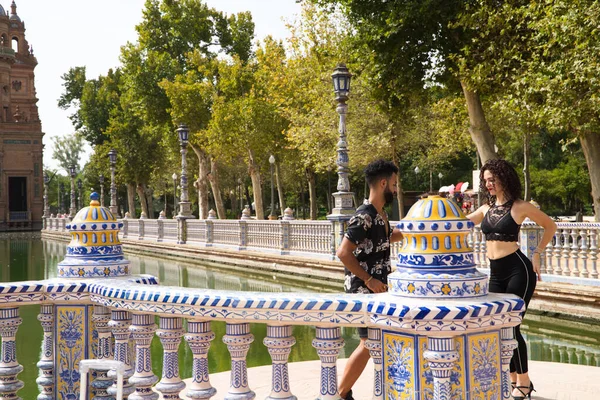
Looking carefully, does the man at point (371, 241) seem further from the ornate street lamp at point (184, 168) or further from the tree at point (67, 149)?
the tree at point (67, 149)

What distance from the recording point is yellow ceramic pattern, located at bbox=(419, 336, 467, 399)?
2701mm

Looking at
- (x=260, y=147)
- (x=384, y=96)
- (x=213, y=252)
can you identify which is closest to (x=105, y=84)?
(x=260, y=147)

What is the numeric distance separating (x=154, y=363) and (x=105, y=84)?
50.1m

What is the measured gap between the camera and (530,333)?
10070mm

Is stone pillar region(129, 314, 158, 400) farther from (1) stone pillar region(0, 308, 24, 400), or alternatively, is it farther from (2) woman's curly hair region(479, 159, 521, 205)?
(2) woman's curly hair region(479, 159, 521, 205)

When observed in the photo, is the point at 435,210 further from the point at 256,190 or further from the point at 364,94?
the point at 256,190

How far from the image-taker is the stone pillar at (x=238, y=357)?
3168 millimetres

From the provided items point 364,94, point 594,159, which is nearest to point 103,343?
point 594,159

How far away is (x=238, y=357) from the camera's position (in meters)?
3.19

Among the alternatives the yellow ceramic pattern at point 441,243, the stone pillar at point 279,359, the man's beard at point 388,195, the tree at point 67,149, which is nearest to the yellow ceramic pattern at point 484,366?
the yellow ceramic pattern at point 441,243

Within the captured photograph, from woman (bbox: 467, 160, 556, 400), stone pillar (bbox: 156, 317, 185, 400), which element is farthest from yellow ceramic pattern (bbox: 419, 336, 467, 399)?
woman (bbox: 467, 160, 556, 400)

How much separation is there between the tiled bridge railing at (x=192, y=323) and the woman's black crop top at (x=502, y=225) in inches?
88.8

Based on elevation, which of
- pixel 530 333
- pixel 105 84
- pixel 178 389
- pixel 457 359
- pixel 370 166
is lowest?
pixel 530 333

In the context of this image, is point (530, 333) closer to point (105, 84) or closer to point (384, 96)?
point (384, 96)
